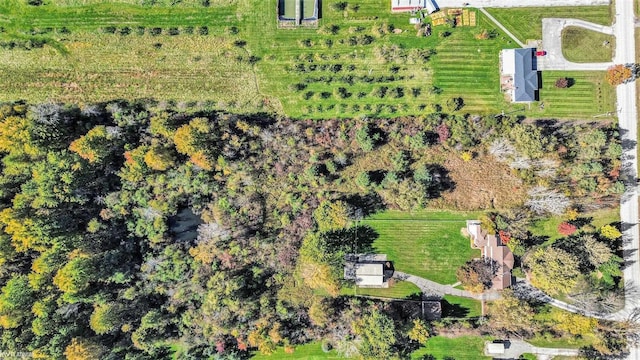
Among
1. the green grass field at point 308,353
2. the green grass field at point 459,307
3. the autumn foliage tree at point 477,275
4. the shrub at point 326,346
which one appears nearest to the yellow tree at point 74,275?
the green grass field at point 308,353

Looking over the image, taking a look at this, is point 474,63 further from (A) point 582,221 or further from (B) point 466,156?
(A) point 582,221

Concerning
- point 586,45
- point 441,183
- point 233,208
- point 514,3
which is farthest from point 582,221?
point 233,208

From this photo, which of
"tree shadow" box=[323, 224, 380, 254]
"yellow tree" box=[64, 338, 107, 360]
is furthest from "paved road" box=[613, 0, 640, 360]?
"yellow tree" box=[64, 338, 107, 360]

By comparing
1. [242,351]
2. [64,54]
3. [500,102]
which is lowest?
[242,351]

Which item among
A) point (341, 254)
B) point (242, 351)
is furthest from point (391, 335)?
point (242, 351)

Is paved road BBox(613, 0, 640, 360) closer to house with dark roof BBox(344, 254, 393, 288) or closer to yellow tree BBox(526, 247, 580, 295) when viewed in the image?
yellow tree BBox(526, 247, 580, 295)

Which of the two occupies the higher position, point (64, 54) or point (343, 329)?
point (64, 54)

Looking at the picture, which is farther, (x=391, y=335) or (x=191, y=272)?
(x=191, y=272)

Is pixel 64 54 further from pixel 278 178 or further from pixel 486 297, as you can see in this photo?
pixel 486 297
